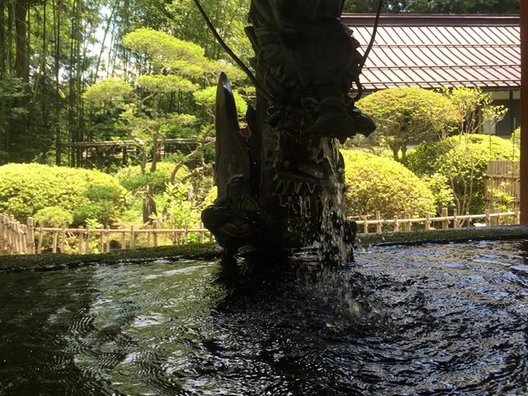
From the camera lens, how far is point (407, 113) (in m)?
9.30

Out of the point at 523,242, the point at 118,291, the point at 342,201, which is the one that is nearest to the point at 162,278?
the point at 118,291

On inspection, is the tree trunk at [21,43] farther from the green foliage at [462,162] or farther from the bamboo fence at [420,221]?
the bamboo fence at [420,221]

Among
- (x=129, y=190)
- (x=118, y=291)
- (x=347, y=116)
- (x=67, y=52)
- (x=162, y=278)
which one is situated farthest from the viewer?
(x=67, y=52)

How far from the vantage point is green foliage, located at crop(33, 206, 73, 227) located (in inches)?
295

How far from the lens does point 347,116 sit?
1.82 metres

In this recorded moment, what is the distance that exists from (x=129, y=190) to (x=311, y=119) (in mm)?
8178

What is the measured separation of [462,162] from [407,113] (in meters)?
1.33

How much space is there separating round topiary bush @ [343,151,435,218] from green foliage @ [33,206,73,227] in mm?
3985

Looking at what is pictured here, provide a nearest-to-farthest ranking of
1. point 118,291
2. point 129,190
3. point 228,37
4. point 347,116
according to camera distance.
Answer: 1. point 347,116
2. point 118,291
3. point 129,190
4. point 228,37

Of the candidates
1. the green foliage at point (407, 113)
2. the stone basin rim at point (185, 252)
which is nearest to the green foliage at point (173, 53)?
the green foliage at point (407, 113)

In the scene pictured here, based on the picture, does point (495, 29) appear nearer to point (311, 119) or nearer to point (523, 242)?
point (523, 242)

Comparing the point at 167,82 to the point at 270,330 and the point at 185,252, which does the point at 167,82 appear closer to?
the point at 185,252

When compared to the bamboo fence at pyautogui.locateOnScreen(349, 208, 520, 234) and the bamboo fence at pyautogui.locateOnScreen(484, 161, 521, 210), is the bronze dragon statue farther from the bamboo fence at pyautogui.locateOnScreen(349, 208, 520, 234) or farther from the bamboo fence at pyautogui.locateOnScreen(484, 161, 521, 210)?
the bamboo fence at pyautogui.locateOnScreen(484, 161, 521, 210)

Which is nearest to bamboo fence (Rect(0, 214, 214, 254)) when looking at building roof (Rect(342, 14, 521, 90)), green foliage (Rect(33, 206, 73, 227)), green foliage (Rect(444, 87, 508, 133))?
green foliage (Rect(33, 206, 73, 227))
